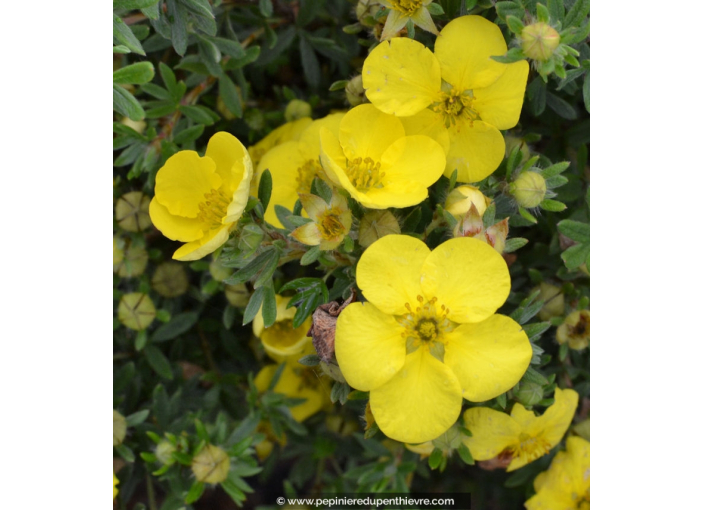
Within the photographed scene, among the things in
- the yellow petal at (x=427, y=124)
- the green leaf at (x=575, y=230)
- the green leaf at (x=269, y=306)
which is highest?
the yellow petal at (x=427, y=124)

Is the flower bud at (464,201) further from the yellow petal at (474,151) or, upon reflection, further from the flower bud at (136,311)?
the flower bud at (136,311)

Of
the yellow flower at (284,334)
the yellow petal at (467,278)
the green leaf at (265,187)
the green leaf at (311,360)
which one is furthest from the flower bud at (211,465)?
the yellow petal at (467,278)

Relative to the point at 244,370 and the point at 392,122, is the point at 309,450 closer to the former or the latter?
the point at 244,370

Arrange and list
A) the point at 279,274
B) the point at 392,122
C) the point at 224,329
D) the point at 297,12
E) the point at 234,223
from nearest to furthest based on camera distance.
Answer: the point at 234,223 < the point at 392,122 < the point at 279,274 < the point at 297,12 < the point at 224,329

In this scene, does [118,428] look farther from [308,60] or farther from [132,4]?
[308,60]

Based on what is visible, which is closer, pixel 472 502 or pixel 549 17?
pixel 549 17

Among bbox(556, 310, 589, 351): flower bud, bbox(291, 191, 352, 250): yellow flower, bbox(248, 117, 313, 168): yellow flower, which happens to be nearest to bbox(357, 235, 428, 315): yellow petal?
bbox(291, 191, 352, 250): yellow flower

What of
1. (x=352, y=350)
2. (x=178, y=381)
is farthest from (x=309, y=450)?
(x=352, y=350)
